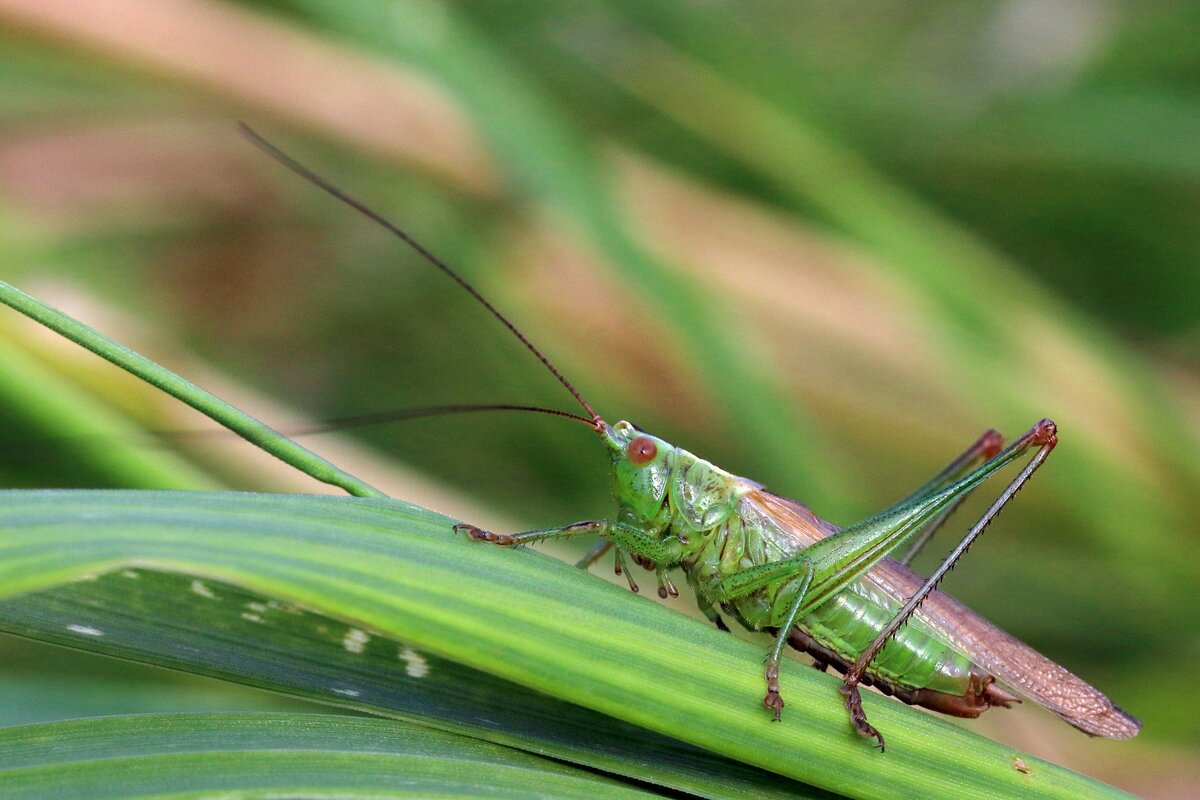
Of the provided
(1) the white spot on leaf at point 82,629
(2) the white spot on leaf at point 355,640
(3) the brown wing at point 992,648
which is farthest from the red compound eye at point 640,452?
(1) the white spot on leaf at point 82,629

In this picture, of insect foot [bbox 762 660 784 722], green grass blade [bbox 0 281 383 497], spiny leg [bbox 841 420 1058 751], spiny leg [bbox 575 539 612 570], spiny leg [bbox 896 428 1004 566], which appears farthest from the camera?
spiny leg [bbox 896 428 1004 566]

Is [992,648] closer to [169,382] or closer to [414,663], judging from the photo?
[414,663]

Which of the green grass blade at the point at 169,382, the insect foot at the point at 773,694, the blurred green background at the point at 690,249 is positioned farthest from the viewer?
the blurred green background at the point at 690,249

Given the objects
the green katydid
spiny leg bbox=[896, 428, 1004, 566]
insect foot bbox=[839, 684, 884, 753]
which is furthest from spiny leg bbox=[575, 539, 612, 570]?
insect foot bbox=[839, 684, 884, 753]

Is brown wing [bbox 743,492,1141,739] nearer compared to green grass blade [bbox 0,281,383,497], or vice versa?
green grass blade [bbox 0,281,383,497]

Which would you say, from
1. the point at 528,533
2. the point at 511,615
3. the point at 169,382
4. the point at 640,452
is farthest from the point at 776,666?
the point at 169,382

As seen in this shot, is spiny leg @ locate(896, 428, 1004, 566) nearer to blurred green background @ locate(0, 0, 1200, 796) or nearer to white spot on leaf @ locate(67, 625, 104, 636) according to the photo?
blurred green background @ locate(0, 0, 1200, 796)

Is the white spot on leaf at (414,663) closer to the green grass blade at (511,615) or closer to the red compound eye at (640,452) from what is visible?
the green grass blade at (511,615)
